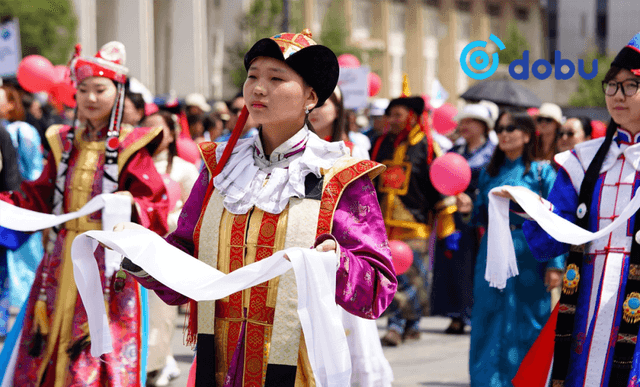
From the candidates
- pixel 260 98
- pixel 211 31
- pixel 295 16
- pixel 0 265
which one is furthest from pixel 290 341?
pixel 211 31

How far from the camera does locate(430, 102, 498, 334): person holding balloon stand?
8.98 m

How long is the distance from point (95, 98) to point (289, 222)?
6.81 feet

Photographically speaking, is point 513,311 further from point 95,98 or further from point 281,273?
point 281,273

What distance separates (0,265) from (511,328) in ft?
12.5

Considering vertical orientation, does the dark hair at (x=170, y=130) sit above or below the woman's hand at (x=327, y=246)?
above

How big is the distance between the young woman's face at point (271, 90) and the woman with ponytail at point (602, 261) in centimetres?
148

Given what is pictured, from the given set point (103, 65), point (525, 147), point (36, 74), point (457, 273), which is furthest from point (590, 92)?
point (103, 65)

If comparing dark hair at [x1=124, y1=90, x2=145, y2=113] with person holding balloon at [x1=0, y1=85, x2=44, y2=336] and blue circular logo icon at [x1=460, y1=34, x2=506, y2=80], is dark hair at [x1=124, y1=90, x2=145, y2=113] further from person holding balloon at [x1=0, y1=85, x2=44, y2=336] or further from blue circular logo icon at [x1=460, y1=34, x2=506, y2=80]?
blue circular logo icon at [x1=460, y1=34, x2=506, y2=80]

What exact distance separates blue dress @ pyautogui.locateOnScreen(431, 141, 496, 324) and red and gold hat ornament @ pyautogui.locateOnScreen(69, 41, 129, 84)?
4.62m

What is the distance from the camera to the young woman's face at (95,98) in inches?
184

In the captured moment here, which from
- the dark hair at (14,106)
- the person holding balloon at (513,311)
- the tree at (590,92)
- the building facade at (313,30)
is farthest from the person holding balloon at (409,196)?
the tree at (590,92)

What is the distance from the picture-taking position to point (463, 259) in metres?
9.34

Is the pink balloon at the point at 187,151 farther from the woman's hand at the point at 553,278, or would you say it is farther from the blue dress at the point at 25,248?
the woman's hand at the point at 553,278

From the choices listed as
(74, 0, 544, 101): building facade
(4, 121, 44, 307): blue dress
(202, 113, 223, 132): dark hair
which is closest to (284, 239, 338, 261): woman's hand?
(4, 121, 44, 307): blue dress
